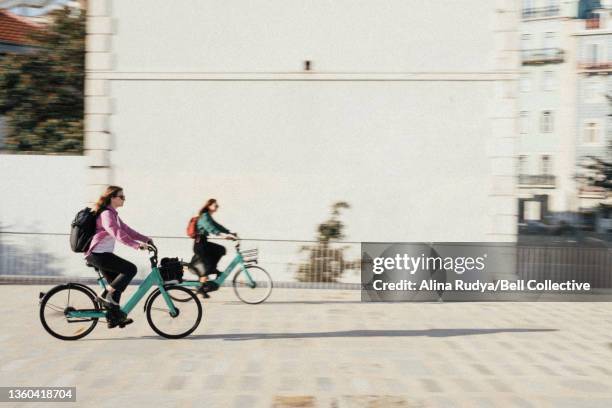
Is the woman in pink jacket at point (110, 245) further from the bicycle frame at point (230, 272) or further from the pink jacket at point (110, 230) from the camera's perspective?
the bicycle frame at point (230, 272)

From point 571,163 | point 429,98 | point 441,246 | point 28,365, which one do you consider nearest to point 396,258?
point 441,246

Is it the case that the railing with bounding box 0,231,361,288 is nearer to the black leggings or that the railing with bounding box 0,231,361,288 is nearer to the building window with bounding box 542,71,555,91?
the black leggings

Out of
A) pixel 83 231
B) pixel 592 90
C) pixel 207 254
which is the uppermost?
pixel 592 90

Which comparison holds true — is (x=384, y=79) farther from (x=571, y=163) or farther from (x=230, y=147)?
(x=571, y=163)

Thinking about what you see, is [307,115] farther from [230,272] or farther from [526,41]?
[526,41]

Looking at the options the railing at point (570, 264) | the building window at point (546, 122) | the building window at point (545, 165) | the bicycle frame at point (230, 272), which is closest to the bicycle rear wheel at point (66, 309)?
the bicycle frame at point (230, 272)

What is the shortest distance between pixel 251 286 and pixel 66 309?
14.4ft

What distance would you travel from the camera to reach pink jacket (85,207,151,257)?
900 cm

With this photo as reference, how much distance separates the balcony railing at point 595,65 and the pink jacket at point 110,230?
5622 centimetres

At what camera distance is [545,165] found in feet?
202

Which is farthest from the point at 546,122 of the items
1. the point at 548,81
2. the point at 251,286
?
the point at 251,286

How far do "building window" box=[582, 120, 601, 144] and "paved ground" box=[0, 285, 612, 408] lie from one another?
4956 centimetres

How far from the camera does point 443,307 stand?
Answer: 44.1 ft

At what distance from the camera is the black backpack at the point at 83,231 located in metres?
9.05
